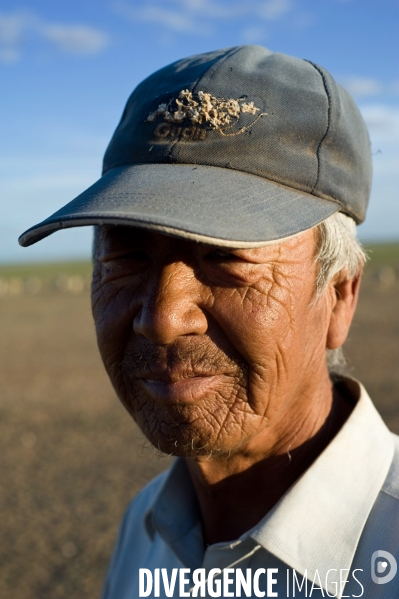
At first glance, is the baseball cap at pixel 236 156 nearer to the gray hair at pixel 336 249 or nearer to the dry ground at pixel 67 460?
the gray hair at pixel 336 249

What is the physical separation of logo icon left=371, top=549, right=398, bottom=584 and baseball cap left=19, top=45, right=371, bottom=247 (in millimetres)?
1015

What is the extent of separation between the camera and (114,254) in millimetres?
2193

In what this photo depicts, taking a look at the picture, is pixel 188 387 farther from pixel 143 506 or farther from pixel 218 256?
pixel 143 506

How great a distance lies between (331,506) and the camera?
1.96 meters

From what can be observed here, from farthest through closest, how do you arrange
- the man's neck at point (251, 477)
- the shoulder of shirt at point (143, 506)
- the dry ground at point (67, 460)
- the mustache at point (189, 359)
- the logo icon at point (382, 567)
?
the dry ground at point (67, 460), the shoulder of shirt at point (143, 506), the man's neck at point (251, 477), the mustache at point (189, 359), the logo icon at point (382, 567)

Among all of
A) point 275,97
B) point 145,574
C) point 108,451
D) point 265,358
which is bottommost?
point 108,451

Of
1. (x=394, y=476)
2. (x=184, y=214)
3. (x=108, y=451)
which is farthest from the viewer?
(x=108, y=451)

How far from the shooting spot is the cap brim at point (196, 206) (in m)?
1.77

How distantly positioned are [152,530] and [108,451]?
725 centimetres

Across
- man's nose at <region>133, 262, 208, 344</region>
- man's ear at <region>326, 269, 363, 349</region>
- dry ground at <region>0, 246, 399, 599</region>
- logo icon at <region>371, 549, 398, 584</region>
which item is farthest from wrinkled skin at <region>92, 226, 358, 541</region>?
dry ground at <region>0, 246, 399, 599</region>

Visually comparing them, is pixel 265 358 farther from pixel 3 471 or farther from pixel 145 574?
pixel 3 471

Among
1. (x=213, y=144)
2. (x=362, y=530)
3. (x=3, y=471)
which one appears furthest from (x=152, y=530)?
(x=3, y=471)

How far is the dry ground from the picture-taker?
6352 millimetres

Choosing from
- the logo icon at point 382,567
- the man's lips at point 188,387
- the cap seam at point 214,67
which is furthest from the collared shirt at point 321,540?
the cap seam at point 214,67
